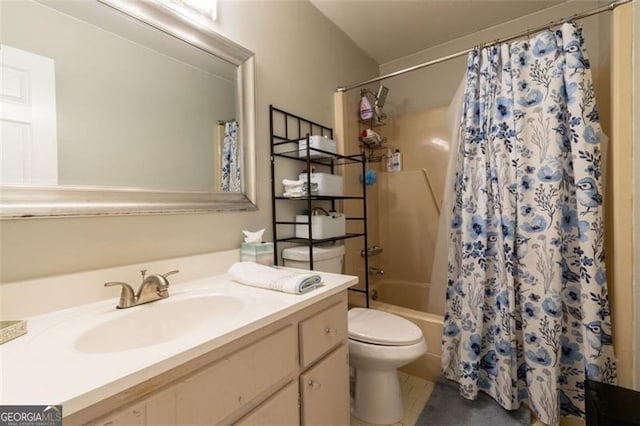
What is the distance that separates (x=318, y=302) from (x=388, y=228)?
1.78 metres

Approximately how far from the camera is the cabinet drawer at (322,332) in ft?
2.87

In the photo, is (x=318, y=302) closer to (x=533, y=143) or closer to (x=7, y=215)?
(x=7, y=215)

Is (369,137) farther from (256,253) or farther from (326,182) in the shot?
(256,253)

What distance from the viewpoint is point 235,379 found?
0.67 m

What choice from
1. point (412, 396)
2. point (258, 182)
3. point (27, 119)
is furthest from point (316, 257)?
point (27, 119)

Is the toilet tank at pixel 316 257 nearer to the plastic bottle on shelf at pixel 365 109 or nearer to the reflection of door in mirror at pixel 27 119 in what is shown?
the reflection of door in mirror at pixel 27 119

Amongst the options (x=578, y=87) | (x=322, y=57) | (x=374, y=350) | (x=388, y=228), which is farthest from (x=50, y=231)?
(x=388, y=228)

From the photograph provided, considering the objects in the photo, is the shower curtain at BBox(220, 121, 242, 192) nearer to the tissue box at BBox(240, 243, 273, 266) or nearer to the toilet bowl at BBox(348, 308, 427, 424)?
the tissue box at BBox(240, 243, 273, 266)

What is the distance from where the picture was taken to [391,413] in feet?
4.50

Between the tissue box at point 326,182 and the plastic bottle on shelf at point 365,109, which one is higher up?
the plastic bottle on shelf at point 365,109

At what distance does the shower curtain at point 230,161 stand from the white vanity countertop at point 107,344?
46 centimetres

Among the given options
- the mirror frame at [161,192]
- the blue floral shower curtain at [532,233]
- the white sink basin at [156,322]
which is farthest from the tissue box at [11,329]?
the blue floral shower curtain at [532,233]

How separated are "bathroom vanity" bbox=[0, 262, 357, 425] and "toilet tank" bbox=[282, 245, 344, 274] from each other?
0.99 ft

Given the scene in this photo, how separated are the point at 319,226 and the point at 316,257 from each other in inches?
6.5
